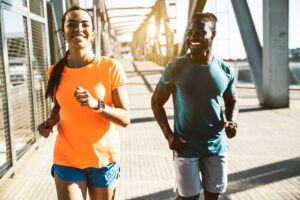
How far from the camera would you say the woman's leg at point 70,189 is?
5.57 ft

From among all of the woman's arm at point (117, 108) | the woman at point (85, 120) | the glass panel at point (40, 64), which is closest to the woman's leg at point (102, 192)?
the woman at point (85, 120)

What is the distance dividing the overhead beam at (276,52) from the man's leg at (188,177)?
7.30m

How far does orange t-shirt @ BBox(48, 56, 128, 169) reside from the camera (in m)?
1.71

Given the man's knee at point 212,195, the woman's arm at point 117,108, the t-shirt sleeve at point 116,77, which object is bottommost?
the man's knee at point 212,195

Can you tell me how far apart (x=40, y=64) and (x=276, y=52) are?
6.34m

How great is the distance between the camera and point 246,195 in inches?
126

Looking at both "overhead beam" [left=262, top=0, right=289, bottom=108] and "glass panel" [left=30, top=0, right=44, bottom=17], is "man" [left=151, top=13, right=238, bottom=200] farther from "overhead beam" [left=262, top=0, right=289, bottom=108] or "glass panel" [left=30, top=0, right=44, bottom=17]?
"overhead beam" [left=262, top=0, right=289, bottom=108]

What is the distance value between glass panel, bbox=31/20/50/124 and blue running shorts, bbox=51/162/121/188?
429 centimetres

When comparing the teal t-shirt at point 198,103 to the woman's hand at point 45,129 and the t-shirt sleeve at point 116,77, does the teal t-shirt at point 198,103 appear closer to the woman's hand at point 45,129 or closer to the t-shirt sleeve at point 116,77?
the t-shirt sleeve at point 116,77

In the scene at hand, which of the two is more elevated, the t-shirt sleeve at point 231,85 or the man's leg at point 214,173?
the t-shirt sleeve at point 231,85

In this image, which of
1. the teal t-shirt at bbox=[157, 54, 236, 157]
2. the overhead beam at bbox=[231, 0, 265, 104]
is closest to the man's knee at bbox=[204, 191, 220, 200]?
the teal t-shirt at bbox=[157, 54, 236, 157]

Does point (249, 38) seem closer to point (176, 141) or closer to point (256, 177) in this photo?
point (256, 177)

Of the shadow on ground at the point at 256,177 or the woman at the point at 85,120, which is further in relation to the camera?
the shadow on ground at the point at 256,177

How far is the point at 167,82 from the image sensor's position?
6.72 feet
